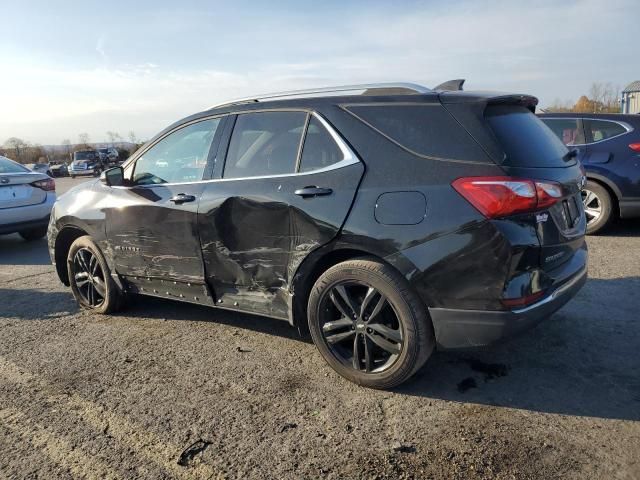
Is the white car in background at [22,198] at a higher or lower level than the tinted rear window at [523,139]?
lower

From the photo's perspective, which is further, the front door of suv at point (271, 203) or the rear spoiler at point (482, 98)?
the front door of suv at point (271, 203)

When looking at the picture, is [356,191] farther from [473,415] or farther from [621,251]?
[621,251]

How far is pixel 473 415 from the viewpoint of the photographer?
114 inches

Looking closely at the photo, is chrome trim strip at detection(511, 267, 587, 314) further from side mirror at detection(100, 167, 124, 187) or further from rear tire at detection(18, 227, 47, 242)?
rear tire at detection(18, 227, 47, 242)

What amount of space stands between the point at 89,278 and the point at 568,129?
21.8ft

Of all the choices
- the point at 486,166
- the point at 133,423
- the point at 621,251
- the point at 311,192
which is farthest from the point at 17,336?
the point at 621,251

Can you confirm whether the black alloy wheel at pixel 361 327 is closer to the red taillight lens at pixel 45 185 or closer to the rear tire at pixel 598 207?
the rear tire at pixel 598 207

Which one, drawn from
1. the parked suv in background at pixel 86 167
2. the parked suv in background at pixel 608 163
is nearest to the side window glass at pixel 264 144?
the parked suv in background at pixel 608 163

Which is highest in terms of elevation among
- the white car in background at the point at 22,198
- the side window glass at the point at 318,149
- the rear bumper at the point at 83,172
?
the side window glass at the point at 318,149

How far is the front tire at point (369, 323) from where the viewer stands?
2998 mm

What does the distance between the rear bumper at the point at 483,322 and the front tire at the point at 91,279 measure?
3.06m

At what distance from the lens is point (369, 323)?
10.4 feet

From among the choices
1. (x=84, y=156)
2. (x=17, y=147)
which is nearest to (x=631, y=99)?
(x=84, y=156)

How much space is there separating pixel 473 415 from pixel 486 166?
1389 millimetres
